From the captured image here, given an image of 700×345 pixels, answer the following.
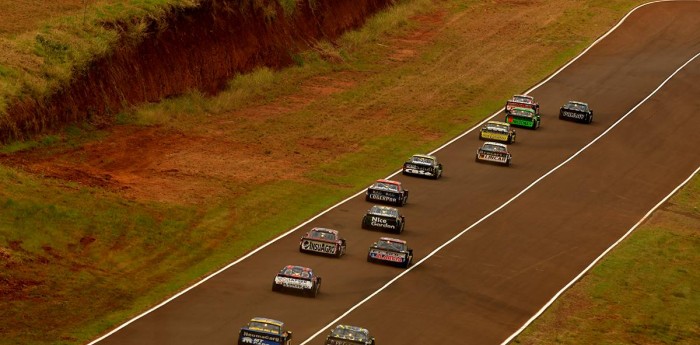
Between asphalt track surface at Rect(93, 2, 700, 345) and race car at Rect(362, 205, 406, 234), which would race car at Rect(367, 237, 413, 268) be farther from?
race car at Rect(362, 205, 406, 234)

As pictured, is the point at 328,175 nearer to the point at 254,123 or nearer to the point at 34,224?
the point at 254,123

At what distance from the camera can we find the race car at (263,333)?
165 feet

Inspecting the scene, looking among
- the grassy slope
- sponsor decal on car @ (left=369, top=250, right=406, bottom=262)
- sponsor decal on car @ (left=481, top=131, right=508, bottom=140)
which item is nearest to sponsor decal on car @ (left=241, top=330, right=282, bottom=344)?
the grassy slope

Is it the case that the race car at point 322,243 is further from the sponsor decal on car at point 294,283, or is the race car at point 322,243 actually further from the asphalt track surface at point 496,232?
the sponsor decal on car at point 294,283

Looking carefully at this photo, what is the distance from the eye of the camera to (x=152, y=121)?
278ft

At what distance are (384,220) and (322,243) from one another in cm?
575

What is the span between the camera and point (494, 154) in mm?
84625

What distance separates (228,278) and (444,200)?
19166mm

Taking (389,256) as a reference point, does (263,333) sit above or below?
above

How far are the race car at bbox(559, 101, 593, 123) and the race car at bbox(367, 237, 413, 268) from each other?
35481 millimetres

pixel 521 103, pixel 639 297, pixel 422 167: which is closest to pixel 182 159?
pixel 422 167

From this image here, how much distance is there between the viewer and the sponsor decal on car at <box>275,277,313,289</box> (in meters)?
58.2

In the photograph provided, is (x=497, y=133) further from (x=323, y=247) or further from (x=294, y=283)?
(x=294, y=283)

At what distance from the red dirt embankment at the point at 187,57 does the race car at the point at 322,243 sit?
62.9ft
